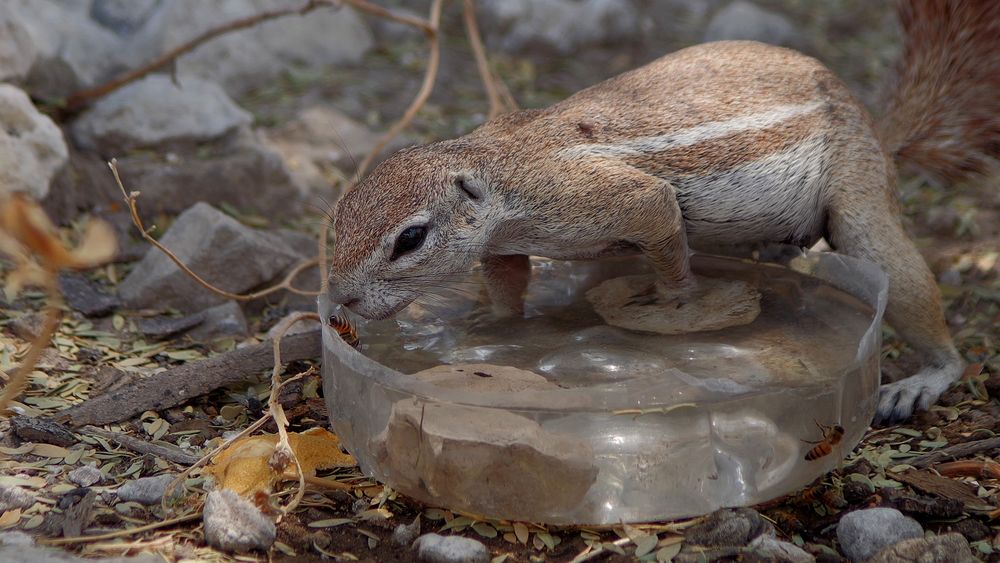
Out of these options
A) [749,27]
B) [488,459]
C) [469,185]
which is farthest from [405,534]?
[749,27]

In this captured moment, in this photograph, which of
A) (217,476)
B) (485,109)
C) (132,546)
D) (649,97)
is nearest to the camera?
(132,546)

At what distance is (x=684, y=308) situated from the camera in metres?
3.44

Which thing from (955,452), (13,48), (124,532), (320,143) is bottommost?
(320,143)

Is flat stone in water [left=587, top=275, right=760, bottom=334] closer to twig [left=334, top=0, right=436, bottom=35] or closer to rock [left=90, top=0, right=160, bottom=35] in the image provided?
twig [left=334, top=0, right=436, bottom=35]

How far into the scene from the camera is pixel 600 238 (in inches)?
129

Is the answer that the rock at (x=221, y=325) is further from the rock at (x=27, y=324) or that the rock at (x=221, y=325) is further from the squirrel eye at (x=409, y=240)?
the squirrel eye at (x=409, y=240)

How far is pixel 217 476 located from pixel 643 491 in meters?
1.14

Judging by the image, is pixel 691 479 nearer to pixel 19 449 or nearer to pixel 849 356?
pixel 849 356

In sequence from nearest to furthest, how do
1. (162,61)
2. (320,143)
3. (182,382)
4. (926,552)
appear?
(926,552)
(182,382)
(162,61)
(320,143)

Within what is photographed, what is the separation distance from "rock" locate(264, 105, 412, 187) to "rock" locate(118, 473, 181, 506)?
2.63m

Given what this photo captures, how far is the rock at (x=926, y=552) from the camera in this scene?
250cm

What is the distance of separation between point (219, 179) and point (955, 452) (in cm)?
331

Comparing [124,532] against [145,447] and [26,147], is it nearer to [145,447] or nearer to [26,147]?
[145,447]

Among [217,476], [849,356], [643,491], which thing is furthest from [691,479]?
[217,476]
